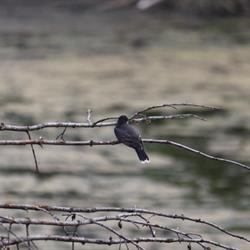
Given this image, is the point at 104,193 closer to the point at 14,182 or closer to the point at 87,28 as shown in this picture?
the point at 14,182

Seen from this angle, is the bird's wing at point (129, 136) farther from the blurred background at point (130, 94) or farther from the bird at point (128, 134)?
the blurred background at point (130, 94)

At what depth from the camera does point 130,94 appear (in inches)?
423

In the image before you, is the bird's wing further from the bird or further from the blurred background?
the blurred background

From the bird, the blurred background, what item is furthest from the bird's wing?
the blurred background

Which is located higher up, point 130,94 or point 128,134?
point 130,94

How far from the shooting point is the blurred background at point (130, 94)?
766 cm

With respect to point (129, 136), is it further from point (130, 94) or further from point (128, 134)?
point (130, 94)

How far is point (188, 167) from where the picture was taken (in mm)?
8422

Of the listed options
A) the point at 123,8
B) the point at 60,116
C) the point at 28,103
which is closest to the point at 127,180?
the point at 60,116

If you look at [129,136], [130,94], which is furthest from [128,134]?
[130,94]

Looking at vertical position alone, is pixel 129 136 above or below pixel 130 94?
below

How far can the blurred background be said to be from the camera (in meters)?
7.66

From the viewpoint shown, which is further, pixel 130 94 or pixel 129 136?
pixel 130 94

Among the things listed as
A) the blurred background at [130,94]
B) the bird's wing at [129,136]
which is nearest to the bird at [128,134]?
the bird's wing at [129,136]
